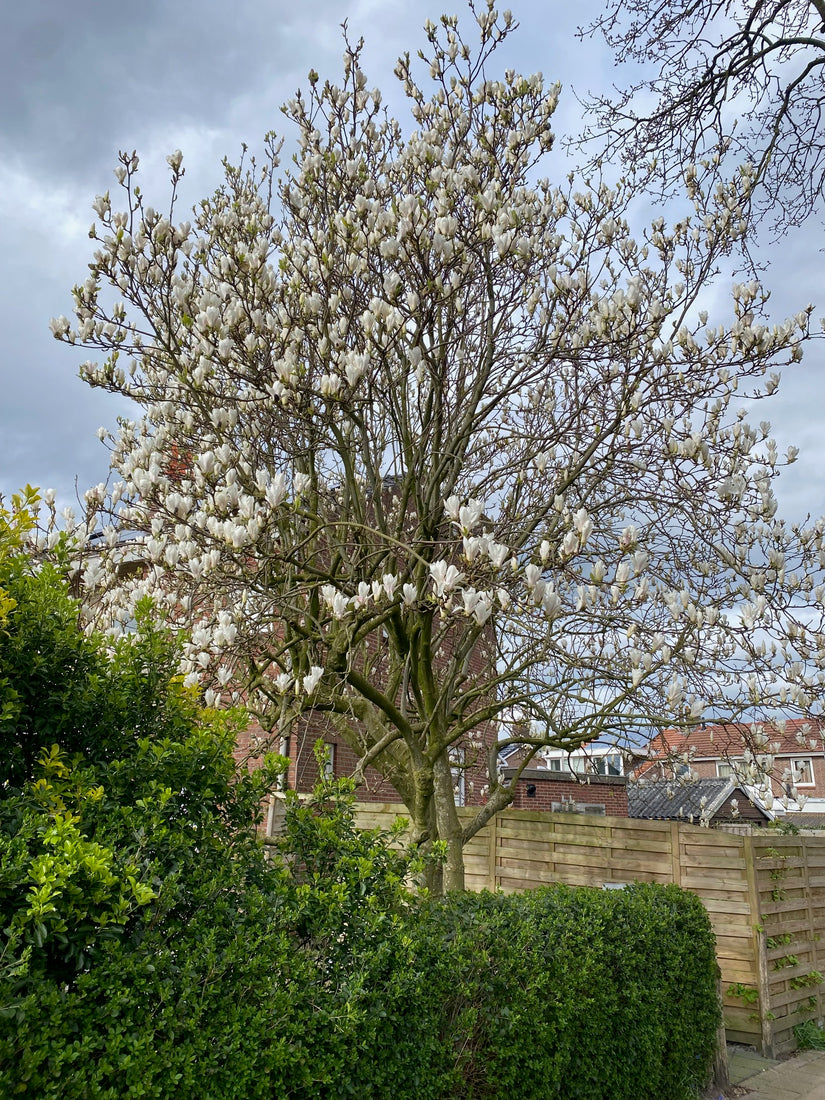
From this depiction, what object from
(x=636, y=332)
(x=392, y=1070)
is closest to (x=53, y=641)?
(x=392, y=1070)

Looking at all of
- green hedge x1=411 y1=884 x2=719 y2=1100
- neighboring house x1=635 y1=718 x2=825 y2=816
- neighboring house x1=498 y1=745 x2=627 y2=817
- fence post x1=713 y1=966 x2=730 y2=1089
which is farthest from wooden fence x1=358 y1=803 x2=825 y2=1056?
neighboring house x1=498 y1=745 x2=627 y2=817

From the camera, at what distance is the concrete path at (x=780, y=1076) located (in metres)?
5.66

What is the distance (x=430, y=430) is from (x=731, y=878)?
481 centimetres

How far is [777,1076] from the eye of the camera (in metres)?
6.11

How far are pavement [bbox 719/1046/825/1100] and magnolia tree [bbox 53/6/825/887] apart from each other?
8.62 feet

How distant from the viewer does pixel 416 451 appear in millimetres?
6410

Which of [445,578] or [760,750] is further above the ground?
[445,578]

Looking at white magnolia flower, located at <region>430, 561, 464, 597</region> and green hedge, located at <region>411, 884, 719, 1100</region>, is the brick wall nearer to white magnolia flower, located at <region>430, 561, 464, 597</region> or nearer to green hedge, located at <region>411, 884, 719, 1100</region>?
green hedge, located at <region>411, 884, 719, 1100</region>

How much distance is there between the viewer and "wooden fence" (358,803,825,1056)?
6824mm

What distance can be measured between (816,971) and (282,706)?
6048 mm

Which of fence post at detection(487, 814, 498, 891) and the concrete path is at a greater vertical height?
fence post at detection(487, 814, 498, 891)

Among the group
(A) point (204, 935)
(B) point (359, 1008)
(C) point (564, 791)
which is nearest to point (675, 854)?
(B) point (359, 1008)

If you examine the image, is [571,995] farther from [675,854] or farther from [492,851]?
[492,851]

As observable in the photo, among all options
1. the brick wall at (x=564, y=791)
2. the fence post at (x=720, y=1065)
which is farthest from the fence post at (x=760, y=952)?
the brick wall at (x=564, y=791)
